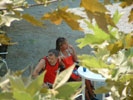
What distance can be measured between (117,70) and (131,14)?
134mm

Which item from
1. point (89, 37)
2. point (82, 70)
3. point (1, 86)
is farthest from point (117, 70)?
point (82, 70)

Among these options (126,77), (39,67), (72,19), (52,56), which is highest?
(72,19)

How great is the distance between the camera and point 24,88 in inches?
15.8

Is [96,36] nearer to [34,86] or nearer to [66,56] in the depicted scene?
[34,86]

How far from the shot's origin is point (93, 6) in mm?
450

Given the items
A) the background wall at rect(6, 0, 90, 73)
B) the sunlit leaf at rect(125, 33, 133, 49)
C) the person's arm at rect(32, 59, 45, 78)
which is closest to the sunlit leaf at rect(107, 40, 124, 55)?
the sunlit leaf at rect(125, 33, 133, 49)

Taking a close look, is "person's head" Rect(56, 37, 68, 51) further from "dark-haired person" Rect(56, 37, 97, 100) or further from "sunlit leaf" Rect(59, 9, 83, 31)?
"sunlit leaf" Rect(59, 9, 83, 31)

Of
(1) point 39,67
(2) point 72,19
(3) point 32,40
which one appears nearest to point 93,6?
(2) point 72,19

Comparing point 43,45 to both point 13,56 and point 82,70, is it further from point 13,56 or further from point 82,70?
point 82,70

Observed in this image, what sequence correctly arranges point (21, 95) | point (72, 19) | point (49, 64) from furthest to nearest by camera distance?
1. point (49, 64)
2. point (72, 19)
3. point (21, 95)

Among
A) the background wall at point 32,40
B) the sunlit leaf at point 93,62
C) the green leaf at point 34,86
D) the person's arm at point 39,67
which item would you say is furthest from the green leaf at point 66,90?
the background wall at point 32,40

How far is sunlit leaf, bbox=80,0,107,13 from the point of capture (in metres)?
0.44

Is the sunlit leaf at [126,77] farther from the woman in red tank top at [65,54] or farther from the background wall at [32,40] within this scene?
the background wall at [32,40]

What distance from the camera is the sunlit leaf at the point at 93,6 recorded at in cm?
44
